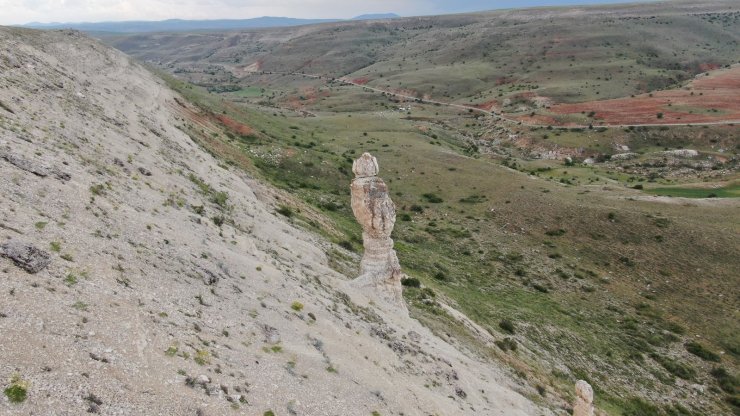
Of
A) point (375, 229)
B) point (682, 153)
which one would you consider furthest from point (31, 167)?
point (682, 153)

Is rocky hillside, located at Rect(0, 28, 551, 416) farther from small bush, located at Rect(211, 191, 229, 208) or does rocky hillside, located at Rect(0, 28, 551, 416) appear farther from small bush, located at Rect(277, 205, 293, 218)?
small bush, located at Rect(277, 205, 293, 218)

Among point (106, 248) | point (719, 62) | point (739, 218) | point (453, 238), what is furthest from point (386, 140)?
point (719, 62)

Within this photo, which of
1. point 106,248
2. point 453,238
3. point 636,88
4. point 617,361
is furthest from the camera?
point 636,88

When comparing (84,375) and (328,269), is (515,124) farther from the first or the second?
(84,375)

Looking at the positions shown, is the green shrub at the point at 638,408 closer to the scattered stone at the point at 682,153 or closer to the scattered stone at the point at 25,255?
the scattered stone at the point at 25,255

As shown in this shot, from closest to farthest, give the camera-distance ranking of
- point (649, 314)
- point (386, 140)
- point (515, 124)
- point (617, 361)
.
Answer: point (617, 361), point (649, 314), point (386, 140), point (515, 124)

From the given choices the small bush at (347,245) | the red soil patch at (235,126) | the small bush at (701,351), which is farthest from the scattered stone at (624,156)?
the small bush at (347,245)
